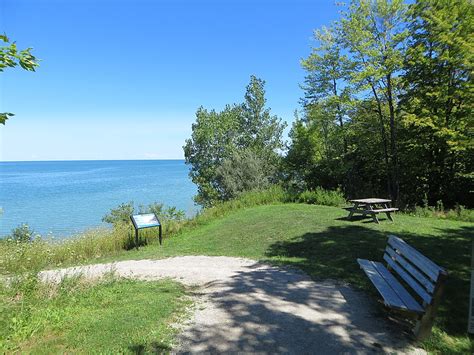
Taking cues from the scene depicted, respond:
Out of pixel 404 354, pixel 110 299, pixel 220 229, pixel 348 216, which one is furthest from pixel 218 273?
pixel 348 216

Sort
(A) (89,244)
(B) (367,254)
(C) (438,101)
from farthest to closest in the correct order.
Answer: (C) (438,101), (A) (89,244), (B) (367,254)

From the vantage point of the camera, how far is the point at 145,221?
975 cm

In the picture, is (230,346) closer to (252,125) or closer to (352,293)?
(352,293)

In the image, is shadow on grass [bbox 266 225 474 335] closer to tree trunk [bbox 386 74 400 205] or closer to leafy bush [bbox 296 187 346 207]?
leafy bush [bbox 296 187 346 207]

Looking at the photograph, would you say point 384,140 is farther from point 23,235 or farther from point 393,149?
point 23,235

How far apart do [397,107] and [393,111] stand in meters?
0.63

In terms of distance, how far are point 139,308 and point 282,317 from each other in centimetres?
182

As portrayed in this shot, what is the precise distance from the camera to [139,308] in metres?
4.33

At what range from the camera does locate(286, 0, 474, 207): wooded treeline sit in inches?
566

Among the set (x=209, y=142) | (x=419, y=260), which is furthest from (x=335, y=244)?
(x=209, y=142)

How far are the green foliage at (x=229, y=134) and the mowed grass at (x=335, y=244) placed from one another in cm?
2150

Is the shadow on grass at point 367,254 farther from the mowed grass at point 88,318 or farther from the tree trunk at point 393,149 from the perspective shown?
the tree trunk at point 393,149

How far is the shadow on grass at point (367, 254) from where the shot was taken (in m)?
4.54

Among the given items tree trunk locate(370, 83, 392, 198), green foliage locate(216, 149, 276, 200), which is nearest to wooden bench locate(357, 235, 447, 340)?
tree trunk locate(370, 83, 392, 198)
